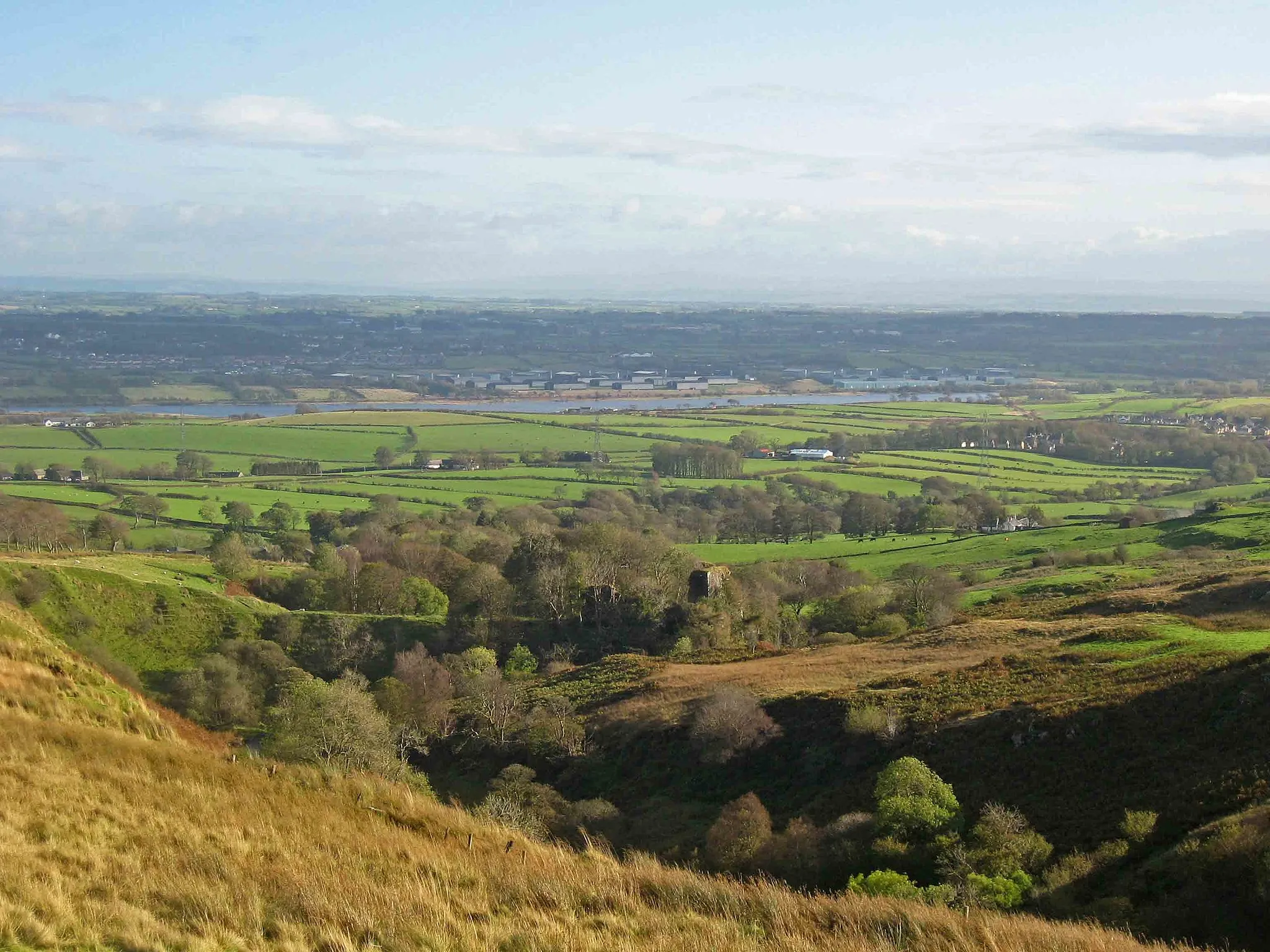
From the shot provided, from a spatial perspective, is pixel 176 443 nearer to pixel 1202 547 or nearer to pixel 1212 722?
pixel 1202 547

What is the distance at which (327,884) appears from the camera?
1167 cm

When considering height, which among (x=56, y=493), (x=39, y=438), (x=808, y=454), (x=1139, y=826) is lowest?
(x=56, y=493)

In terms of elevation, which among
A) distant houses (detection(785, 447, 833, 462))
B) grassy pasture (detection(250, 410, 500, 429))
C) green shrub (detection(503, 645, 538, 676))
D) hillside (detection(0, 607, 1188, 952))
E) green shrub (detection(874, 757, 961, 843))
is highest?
hillside (detection(0, 607, 1188, 952))

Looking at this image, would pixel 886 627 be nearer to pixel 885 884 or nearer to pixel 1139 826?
pixel 1139 826

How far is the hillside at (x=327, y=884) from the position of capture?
10602mm

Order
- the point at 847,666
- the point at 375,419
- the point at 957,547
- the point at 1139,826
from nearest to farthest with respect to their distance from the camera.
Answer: the point at 1139,826 < the point at 847,666 < the point at 957,547 < the point at 375,419

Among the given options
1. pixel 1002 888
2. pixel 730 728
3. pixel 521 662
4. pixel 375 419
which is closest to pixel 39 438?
pixel 375 419

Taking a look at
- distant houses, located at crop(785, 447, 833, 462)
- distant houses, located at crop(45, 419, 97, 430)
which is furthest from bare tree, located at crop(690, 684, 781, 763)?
distant houses, located at crop(45, 419, 97, 430)

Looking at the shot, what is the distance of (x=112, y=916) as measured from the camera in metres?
10.5

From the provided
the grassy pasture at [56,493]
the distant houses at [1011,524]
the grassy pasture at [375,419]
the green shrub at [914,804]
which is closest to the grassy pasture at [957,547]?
the distant houses at [1011,524]

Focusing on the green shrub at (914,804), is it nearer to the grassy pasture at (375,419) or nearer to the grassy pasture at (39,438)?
the grassy pasture at (39,438)

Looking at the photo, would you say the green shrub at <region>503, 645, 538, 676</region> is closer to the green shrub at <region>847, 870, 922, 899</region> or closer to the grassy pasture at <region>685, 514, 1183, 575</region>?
the grassy pasture at <region>685, 514, 1183, 575</region>

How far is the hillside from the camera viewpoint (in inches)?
417

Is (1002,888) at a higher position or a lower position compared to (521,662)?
higher
